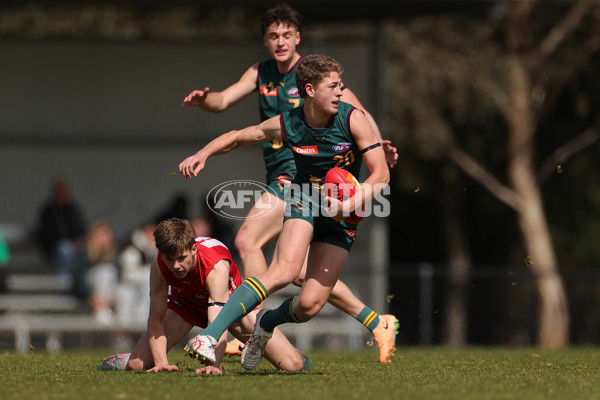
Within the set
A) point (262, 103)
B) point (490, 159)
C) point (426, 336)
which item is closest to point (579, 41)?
point (490, 159)

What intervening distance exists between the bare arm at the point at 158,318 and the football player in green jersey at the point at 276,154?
1245 mm

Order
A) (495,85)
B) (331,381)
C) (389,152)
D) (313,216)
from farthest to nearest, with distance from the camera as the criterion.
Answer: (495,85)
(389,152)
(313,216)
(331,381)

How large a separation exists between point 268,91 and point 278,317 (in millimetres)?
2518

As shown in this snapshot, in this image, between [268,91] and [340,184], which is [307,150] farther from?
[268,91]

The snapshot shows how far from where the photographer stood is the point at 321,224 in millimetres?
7949

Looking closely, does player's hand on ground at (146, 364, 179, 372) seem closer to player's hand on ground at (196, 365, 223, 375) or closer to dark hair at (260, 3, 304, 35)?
player's hand on ground at (196, 365, 223, 375)

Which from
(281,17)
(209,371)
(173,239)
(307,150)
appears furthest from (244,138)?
(209,371)

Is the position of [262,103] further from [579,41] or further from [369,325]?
[579,41]

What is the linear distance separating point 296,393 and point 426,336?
9.26 m

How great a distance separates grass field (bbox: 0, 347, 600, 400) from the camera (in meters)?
6.66

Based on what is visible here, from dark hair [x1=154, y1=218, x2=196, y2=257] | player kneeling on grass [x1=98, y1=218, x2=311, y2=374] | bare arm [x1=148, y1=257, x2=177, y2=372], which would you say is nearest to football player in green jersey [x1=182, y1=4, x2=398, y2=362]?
player kneeling on grass [x1=98, y1=218, x2=311, y2=374]

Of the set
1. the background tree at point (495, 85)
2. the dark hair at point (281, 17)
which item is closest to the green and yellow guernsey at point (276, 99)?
the dark hair at point (281, 17)

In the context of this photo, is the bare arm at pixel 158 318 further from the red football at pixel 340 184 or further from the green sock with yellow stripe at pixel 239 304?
the red football at pixel 340 184

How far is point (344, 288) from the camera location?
30.5ft
